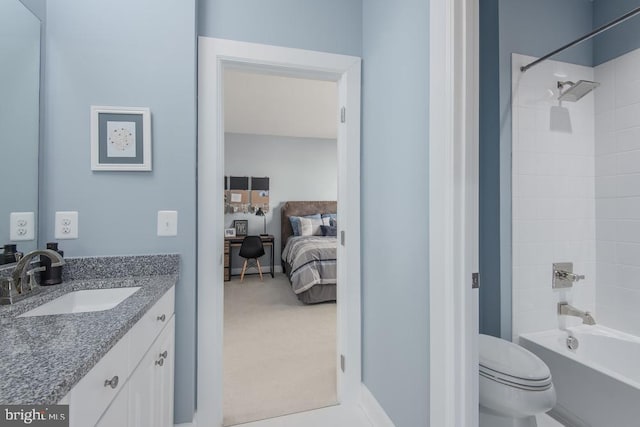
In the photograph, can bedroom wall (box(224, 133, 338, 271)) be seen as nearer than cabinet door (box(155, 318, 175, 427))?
No

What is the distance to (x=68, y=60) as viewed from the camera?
55.5 inches

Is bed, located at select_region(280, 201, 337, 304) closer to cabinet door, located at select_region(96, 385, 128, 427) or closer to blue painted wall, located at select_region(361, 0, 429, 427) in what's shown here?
blue painted wall, located at select_region(361, 0, 429, 427)

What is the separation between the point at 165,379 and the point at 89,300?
0.48 meters

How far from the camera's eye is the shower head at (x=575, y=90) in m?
1.78

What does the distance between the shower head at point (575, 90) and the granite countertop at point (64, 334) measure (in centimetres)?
252

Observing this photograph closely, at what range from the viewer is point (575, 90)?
5.93ft

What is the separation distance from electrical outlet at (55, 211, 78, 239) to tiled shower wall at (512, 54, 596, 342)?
A: 238 cm

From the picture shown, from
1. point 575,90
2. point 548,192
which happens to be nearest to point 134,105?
point 548,192

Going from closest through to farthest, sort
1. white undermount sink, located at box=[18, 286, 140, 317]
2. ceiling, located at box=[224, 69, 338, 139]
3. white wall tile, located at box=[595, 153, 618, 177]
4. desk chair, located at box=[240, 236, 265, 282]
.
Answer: white undermount sink, located at box=[18, 286, 140, 317] < white wall tile, located at box=[595, 153, 618, 177] < ceiling, located at box=[224, 69, 338, 139] < desk chair, located at box=[240, 236, 265, 282]

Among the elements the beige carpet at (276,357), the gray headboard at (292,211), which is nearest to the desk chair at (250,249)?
the gray headboard at (292,211)

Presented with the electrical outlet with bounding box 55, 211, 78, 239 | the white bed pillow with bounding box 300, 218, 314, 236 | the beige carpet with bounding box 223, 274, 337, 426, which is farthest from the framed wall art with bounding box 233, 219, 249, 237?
the electrical outlet with bounding box 55, 211, 78, 239

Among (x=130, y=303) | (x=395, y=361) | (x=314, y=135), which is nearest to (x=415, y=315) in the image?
(x=395, y=361)

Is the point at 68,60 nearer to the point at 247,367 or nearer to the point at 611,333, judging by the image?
the point at 247,367

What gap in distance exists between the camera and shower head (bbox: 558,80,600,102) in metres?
1.78
